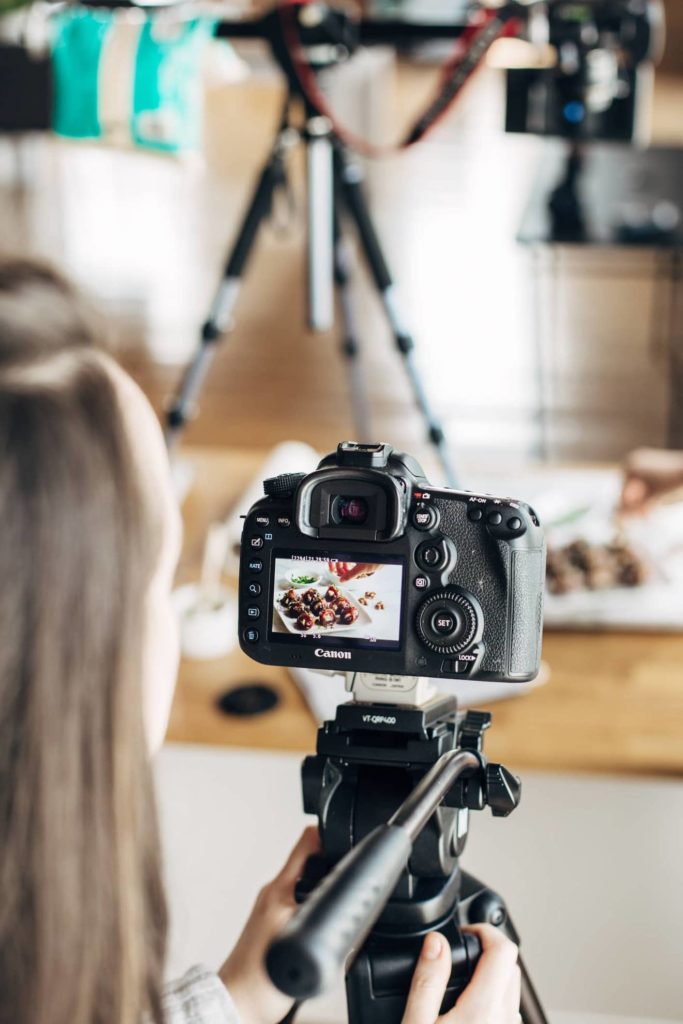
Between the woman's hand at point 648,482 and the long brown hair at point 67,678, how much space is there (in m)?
1.03

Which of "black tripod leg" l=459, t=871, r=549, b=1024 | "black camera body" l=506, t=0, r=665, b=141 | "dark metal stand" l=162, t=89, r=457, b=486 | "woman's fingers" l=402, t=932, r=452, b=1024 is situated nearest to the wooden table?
"black tripod leg" l=459, t=871, r=549, b=1024

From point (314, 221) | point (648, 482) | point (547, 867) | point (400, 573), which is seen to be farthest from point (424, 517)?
point (314, 221)

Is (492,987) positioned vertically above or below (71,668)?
below

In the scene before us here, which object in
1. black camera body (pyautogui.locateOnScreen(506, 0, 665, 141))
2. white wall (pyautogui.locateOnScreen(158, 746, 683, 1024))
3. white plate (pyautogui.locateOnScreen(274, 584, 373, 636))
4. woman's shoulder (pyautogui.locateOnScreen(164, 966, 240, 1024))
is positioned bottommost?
white wall (pyautogui.locateOnScreen(158, 746, 683, 1024))

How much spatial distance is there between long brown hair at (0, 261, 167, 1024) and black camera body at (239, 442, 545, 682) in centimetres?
13

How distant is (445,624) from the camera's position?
701mm

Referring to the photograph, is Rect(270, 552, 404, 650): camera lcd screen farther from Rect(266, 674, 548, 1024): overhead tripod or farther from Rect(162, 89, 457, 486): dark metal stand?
Rect(162, 89, 457, 486): dark metal stand

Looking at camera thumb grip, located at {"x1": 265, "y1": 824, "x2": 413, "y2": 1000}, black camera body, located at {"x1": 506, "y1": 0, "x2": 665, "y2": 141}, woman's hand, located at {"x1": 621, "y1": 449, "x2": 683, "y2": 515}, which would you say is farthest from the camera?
black camera body, located at {"x1": 506, "y1": 0, "x2": 665, "y2": 141}

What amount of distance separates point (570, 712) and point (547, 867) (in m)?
0.17

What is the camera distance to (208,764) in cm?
122

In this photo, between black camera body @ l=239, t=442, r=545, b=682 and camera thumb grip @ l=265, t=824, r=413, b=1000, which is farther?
black camera body @ l=239, t=442, r=545, b=682

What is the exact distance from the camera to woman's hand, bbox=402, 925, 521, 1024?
2.31 ft

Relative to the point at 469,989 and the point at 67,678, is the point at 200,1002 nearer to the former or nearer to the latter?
the point at 469,989

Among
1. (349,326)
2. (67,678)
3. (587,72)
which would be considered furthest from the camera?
(349,326)
